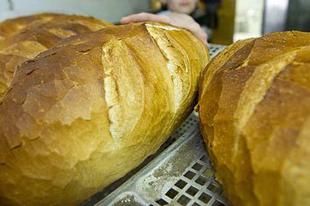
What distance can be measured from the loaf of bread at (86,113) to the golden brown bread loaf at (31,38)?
0.20m

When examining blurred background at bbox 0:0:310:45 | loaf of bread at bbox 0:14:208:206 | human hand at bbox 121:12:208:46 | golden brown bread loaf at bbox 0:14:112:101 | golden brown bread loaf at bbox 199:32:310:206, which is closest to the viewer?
golden brown bread loaf at bbox 199:32:310:206

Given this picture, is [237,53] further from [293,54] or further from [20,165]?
[20,165]

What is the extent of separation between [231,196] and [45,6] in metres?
1.36

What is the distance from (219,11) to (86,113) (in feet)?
6.80

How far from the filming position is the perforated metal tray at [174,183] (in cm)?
62

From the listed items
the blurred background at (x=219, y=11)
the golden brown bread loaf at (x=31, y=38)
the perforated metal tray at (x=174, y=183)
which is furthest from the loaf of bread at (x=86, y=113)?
the blurred background at (x=219, y=11)

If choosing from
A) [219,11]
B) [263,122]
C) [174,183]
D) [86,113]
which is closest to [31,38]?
[86,113]

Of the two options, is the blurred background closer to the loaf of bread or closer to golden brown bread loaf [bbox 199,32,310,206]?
the loaf of bread

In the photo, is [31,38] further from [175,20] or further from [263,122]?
[263,122]

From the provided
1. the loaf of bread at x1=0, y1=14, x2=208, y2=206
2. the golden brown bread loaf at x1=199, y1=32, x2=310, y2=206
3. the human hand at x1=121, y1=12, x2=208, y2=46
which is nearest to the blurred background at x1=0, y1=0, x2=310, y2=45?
the human hand at x1=121, y1=12, x2=208, y2=46

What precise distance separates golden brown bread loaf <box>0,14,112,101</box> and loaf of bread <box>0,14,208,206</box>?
196mm

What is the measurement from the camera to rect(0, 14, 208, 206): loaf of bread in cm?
58

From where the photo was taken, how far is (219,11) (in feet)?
7.95

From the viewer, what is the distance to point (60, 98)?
0.61 meters
